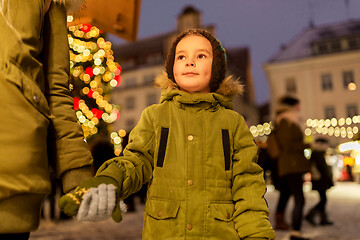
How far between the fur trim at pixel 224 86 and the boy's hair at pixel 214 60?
0.04 meters

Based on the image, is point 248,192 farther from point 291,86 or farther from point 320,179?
point 291,86

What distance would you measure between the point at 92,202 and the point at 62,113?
1.27 ft

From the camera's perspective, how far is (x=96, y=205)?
1268 millimetres

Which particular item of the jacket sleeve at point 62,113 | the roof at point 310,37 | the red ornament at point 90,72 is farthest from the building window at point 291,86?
the jacket sleeve at point 62,113

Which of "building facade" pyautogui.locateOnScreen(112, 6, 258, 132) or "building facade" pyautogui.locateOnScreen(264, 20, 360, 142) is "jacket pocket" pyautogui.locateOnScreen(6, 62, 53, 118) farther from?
"building facade" pyautogui.locateOnScreen(112, 6, 258, 132)

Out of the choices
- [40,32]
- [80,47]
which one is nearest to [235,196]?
[40,32]

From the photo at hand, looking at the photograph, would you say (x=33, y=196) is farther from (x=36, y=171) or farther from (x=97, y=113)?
(x=97, y=113)

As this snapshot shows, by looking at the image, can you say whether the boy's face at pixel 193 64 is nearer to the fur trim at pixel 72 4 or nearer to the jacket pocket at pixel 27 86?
the fur trim at pixel 72 4

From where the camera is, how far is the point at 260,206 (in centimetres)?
172

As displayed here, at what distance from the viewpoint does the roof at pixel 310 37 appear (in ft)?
94.0

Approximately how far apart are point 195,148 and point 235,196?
30 cm

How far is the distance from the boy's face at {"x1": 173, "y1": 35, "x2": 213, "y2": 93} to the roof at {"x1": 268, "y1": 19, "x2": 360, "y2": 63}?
29153mm

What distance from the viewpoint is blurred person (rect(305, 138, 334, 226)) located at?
6.51 metres

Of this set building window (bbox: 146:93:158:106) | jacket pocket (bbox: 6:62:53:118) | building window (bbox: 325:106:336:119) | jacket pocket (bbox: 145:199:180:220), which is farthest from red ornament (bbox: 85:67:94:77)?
building window (bbox: 146:93:158:106)
